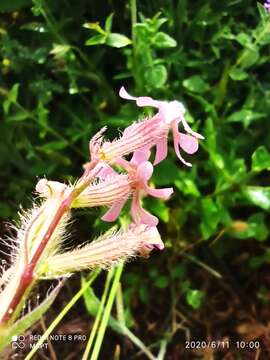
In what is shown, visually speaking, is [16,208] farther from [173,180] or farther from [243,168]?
[243,168]

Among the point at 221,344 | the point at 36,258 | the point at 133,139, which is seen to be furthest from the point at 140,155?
the point at 221,344

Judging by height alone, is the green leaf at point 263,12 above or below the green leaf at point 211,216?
above

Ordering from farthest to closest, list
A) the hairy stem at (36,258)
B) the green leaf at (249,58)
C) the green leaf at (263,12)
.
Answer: the green leaf at (249,58) < the green leaf at (263,12) < the hairy stem at (36,258)

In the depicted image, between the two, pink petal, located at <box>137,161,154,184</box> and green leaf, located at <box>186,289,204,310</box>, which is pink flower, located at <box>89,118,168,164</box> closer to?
pink petal, located at <box>137,161,154,184</box>

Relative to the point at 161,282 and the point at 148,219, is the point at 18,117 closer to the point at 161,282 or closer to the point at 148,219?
the point at 161,282

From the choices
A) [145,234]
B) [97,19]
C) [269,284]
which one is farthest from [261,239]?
[145,234]

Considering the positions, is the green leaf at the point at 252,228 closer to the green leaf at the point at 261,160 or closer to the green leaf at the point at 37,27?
the green leaf at the point at 261,160

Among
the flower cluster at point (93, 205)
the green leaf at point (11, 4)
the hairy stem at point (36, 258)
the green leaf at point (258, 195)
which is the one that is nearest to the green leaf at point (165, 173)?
the green leaf at point (258, 195)

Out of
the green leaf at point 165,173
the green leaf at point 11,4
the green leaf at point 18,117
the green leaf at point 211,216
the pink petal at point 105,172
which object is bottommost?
the green leaf at point 211,216
